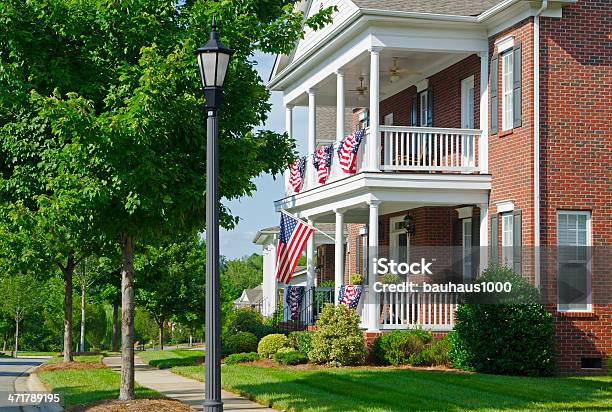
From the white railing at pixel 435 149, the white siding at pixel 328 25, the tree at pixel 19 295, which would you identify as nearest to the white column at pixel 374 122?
the white railing at pixel 435 149

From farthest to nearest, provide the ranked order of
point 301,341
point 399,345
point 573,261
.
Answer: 1. point 301,341
2. point 399,345
3. point 573,261

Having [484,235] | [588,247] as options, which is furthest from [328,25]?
[588,247]

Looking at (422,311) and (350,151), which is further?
(350,151)

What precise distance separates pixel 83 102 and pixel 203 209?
8.80 ft

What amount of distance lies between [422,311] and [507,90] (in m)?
5.62

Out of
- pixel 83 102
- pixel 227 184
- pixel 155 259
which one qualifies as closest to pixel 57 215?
pixel 83 102

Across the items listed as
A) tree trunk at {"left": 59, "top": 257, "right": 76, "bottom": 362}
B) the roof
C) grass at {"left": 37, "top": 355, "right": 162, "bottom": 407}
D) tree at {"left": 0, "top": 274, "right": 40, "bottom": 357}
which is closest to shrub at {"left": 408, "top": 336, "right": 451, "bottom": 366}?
grass at {"left": 37, "top": 355, "right": 162, "bottom": 407}

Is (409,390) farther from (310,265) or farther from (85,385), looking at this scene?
(310,265)

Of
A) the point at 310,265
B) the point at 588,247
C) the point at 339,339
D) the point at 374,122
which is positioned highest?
the point at 374,122

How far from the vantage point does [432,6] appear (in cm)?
2327

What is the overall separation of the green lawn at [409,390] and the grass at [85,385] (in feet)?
7.18

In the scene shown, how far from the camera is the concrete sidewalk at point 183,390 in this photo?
1540 centimetres

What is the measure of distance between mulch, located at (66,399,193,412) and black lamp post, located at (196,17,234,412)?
2.94m

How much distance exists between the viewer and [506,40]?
2192cm
